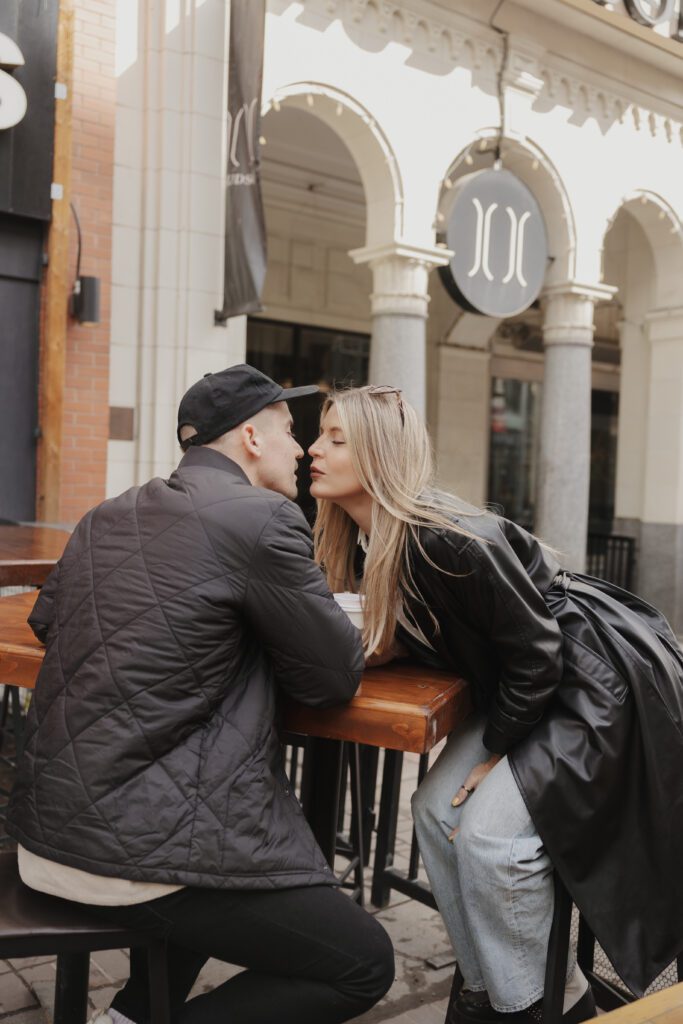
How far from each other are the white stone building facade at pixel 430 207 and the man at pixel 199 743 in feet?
14.7

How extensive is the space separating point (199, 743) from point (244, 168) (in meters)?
5.88

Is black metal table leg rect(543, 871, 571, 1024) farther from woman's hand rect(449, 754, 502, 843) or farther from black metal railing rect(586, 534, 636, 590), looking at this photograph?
black metal railing rect(586, 534, 636, 590)

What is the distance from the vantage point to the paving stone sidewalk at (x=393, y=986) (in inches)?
113

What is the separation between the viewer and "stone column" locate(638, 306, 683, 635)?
11023 mm

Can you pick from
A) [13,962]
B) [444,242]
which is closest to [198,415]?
[13,962]

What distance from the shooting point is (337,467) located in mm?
2395

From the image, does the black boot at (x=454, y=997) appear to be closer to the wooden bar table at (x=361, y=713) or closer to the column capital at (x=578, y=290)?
the wooden bar table at (x=361, y=713)

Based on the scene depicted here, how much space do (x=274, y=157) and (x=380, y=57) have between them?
3.13 meters

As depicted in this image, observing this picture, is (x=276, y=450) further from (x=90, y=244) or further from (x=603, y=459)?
(x=603, y=459)

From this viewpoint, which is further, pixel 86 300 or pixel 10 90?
pixel 86 300

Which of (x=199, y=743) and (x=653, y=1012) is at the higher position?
(x=199, y=743)

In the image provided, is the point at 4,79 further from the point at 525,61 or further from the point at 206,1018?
the point at 206,1018

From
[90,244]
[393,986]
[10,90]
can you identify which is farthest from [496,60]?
[393,986]

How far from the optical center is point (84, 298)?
668 centimetres
